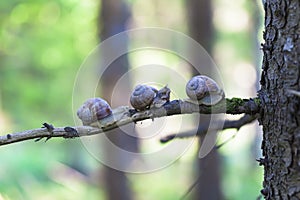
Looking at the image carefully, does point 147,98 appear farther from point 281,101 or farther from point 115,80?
point 115,80

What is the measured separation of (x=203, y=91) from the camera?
2.89 feet

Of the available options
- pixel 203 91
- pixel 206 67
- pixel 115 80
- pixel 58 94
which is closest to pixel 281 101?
pixel 203 91

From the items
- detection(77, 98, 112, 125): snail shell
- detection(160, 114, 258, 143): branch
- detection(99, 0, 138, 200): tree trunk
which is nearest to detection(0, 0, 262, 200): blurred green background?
detection(99, 0, 138, 200): tree trunk

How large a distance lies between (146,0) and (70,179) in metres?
6.24

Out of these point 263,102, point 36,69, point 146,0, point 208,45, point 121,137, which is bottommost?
point 263,102

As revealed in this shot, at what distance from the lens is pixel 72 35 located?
7.78 m

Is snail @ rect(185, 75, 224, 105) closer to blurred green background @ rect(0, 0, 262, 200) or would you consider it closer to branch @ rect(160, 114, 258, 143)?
branch @ rect(160, 114, 258, 143)

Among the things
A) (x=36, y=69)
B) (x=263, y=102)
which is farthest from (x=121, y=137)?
(x=36, y=69)

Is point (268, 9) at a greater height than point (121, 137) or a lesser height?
lesser

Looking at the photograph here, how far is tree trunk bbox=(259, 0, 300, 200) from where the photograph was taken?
0.88 meters

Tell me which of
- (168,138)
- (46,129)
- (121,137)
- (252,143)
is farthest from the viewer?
(252,143)

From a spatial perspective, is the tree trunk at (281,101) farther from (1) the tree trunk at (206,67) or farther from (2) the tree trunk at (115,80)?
(1) the tree trunk at (206,67)

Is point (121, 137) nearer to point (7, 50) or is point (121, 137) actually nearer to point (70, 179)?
point (70, 179)

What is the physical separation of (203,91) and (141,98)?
115 millimetres
